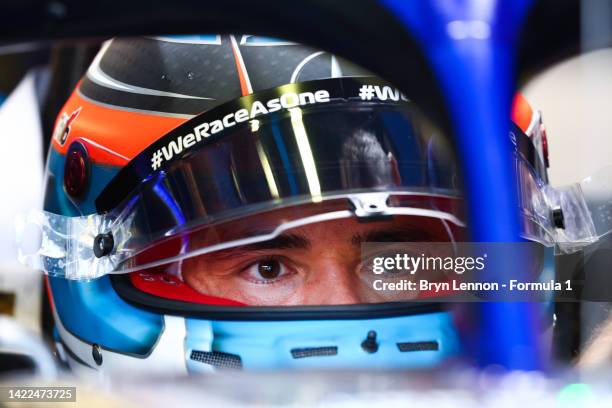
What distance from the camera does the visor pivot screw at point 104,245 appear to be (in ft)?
3.85

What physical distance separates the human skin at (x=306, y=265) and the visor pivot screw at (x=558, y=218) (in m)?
0.18

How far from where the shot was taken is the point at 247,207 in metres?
1.12

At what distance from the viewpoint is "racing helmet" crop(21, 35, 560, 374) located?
43.9 inches

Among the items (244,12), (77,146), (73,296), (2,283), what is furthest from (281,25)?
(2,283)

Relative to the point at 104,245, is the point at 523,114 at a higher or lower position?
higher

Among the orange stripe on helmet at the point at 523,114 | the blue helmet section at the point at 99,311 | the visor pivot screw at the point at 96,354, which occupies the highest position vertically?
the orange stripe on helmet at the point at 523,114

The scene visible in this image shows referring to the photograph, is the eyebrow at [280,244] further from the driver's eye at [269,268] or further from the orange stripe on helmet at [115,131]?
the orange stripe on helmet at [115,131]

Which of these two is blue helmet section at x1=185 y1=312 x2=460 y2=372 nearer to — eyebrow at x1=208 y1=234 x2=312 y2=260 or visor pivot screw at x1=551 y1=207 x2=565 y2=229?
eyebrow at x1=208 y1=234 x2=312 y2=260

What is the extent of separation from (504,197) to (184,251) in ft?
1.74

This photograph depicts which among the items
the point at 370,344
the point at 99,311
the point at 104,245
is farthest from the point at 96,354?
the point at 370,344

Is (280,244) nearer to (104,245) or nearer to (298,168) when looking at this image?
(298,168)

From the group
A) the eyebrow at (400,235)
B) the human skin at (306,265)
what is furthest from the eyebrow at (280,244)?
→ the eyebrow at (400,235)

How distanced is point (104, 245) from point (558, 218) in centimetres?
72

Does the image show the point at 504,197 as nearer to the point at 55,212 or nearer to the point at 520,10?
the point at 520,10
